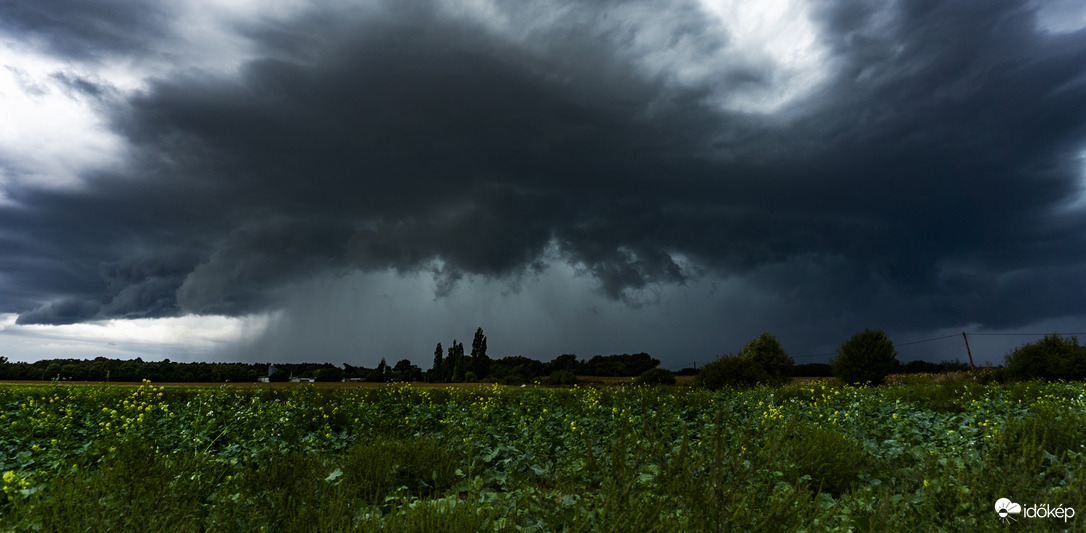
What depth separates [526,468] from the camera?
538 cm

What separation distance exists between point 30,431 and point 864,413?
1240cm

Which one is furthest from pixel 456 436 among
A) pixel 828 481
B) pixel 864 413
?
pixel 864 413

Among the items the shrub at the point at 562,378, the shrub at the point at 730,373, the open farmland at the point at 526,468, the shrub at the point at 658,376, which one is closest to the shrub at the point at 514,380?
the shrub at the point at 562,378

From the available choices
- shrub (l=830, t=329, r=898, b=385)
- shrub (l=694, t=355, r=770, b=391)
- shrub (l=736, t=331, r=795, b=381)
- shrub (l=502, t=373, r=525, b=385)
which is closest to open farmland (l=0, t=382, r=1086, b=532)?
shrub (l=694, t=355, r=770, b=391)

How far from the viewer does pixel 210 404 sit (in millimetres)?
8461

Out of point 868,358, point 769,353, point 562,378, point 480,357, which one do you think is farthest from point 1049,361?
point 480,357

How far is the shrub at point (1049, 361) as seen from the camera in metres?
21.2

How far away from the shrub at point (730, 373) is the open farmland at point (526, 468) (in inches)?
355

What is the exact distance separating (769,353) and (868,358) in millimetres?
10906

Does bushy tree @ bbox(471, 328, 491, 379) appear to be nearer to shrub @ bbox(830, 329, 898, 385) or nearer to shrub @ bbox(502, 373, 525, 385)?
shrub @ bbox(502, 373, 525, 385)

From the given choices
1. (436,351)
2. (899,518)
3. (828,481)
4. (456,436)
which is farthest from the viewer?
(436,351)

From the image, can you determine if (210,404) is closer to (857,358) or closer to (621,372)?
(857,358)

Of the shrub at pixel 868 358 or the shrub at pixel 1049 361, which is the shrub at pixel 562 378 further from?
the shrub at pixel 1049 361

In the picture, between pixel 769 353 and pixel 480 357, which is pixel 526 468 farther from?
pixel 480 357
